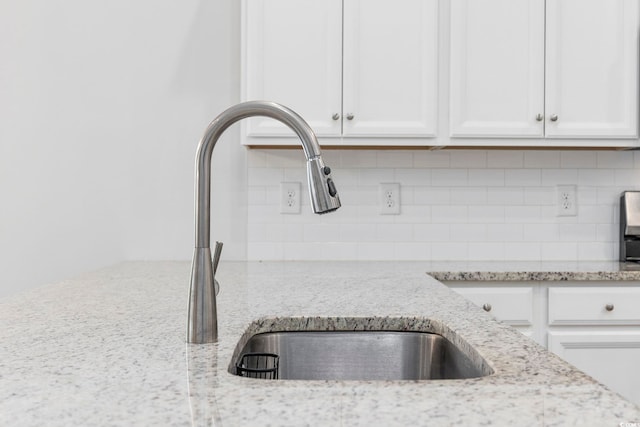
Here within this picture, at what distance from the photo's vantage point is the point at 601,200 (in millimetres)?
2596

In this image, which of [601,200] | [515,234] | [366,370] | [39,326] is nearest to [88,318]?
[39,326]

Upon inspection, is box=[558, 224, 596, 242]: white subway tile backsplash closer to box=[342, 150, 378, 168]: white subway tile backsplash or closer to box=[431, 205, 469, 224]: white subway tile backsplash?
box=[431, 205, 469, 224]: white subway tile backsplash

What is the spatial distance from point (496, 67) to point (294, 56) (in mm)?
780

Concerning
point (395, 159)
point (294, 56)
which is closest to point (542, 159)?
point (395, 159)

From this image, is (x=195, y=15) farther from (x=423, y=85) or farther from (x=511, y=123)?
(x=511, y=123)

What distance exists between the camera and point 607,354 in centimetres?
214

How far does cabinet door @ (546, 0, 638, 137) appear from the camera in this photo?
2.28 m

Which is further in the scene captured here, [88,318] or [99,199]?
[99,199]

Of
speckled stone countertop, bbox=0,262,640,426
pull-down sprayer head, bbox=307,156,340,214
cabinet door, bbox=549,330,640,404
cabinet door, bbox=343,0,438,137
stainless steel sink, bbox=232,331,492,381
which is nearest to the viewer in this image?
speckled stone countertop, bbox=0,262,640,426

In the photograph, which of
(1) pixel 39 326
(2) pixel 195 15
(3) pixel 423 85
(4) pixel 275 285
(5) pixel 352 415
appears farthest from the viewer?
(2) pixel 195 15

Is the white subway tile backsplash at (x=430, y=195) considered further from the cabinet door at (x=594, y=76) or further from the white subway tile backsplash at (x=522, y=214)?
the cabinet door at (x=594, y=76)

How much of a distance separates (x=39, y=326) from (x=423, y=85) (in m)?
1.62

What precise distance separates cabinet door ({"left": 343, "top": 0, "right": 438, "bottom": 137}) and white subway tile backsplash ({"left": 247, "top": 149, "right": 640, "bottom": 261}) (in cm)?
31

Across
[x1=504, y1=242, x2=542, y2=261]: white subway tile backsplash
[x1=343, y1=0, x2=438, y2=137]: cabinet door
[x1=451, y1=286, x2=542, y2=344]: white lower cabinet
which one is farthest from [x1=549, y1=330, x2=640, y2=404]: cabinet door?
[x1=343, y1=0, x2=438, y2=137]: cabinet door
